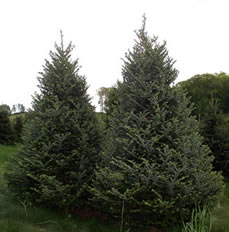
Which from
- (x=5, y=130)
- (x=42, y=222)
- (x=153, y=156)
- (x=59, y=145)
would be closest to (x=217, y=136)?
(x=153, y=156)

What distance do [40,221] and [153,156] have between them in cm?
281

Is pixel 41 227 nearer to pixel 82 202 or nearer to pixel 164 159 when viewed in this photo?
pixel 82 202

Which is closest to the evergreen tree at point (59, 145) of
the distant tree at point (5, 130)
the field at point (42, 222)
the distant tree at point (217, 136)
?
the field at point (42, 222)

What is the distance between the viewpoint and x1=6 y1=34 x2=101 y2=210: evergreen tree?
4.93m

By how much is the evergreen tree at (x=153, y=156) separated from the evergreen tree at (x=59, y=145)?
2.59 ft

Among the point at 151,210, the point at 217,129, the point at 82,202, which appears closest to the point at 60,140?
the point at 82,202

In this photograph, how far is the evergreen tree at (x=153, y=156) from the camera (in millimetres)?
3963

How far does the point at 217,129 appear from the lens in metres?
9.45

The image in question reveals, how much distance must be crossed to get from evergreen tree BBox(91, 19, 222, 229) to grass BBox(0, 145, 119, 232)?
488mm

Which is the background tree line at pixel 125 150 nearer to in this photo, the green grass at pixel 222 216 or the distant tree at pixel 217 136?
the green grass at pixel 222 216

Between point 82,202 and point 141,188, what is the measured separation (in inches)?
73.3

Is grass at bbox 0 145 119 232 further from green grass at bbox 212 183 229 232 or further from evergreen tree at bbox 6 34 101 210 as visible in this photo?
green grass at bbox 212 183 229 232

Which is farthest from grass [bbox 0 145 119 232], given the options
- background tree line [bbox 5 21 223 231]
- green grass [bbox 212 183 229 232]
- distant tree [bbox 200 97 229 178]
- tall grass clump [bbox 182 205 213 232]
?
distant tree [bbox 200 97 229 178]

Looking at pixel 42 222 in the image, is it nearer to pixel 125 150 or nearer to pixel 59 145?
pixel 59 145
